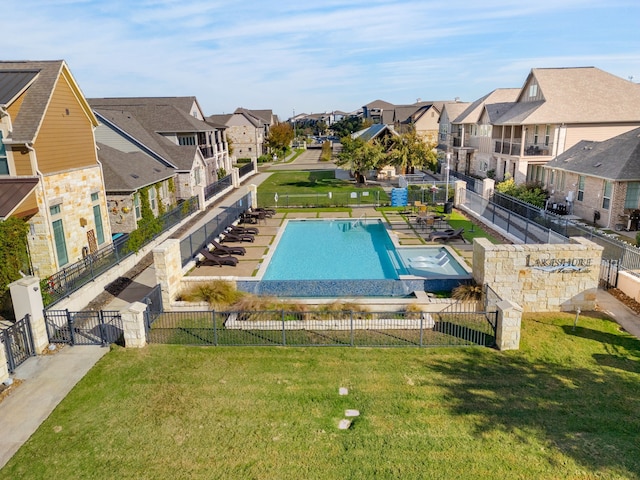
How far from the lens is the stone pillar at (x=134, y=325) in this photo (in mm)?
12633

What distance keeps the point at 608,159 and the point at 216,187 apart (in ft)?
93.5

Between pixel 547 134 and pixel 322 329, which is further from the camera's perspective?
pixel 547 134

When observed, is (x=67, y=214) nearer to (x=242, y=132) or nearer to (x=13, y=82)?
(x=13, y=82)

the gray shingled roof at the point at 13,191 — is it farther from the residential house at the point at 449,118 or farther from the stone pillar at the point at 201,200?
the residential house at the point at 449,118

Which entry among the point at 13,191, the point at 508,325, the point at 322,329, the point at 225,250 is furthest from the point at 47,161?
the point at 508,325

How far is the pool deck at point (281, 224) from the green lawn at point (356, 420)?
22.6 ft

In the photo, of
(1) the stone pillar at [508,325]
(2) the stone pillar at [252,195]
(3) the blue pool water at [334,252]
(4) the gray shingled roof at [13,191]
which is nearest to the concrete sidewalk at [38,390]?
(4) the gray shingled roof at [13,191]

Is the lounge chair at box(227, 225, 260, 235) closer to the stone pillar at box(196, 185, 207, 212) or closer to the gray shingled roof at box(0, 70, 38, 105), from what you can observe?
the stone pillar at box(196, 185, 207, 212)

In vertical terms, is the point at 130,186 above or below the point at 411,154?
below

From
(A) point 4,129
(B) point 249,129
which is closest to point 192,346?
(A) point 4,129

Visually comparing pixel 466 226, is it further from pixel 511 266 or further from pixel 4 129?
pixel 4 129

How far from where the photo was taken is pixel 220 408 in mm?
10000

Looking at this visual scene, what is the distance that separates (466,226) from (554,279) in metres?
11.9

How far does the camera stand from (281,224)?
2862 centimetres
